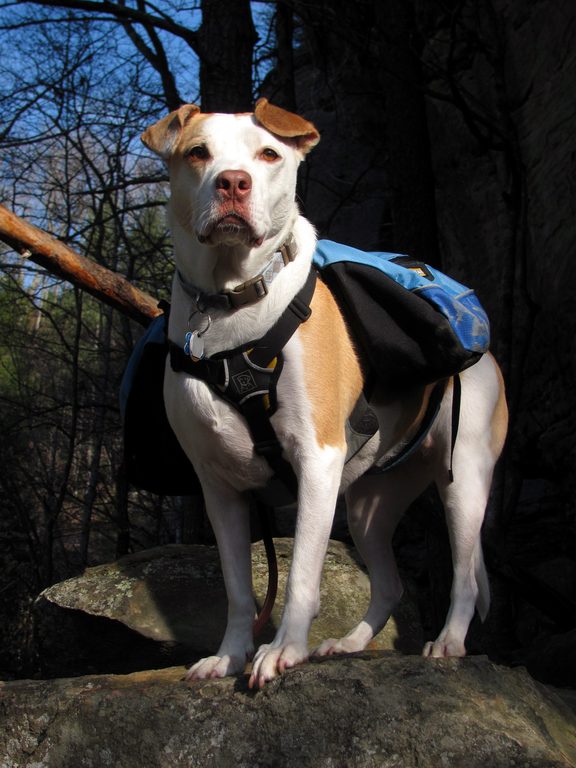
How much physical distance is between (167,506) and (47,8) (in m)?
6.55

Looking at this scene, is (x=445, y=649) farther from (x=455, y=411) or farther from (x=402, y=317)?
(x=402, y=317)

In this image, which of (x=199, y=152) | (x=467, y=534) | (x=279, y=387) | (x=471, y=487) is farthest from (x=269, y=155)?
(x=467, y=534)

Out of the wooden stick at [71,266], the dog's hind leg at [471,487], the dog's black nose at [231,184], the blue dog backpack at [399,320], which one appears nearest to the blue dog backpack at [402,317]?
the blue dog backpack at [399,320]

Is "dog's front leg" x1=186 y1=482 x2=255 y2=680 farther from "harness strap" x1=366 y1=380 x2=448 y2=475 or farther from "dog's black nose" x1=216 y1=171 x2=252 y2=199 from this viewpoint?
"dog's black nose" x1=216 y1=171 x2=252 y2=199

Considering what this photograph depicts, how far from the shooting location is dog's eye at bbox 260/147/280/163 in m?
3.36

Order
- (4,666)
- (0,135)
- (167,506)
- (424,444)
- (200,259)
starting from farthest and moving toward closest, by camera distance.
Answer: (167,506), (0,135), (4,666), (424,444), (200,259)

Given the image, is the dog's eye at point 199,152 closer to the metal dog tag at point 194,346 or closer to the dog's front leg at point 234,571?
the metal dog tag at point 194,346

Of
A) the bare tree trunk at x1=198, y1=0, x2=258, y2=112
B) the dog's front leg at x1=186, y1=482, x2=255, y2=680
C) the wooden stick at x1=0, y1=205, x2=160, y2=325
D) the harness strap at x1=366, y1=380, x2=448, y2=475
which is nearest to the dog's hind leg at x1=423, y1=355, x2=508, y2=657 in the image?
the harness strap at x1=366, y1=380, x2=448, y2=475

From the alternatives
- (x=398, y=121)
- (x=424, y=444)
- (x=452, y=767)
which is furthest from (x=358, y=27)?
(x=452, y=767)

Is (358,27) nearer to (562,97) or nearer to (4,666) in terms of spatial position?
(562,97)

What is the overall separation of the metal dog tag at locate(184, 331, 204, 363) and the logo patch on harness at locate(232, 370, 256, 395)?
0.53 feet

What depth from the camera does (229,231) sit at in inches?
124

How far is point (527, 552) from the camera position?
316 inches

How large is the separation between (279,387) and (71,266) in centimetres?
206
